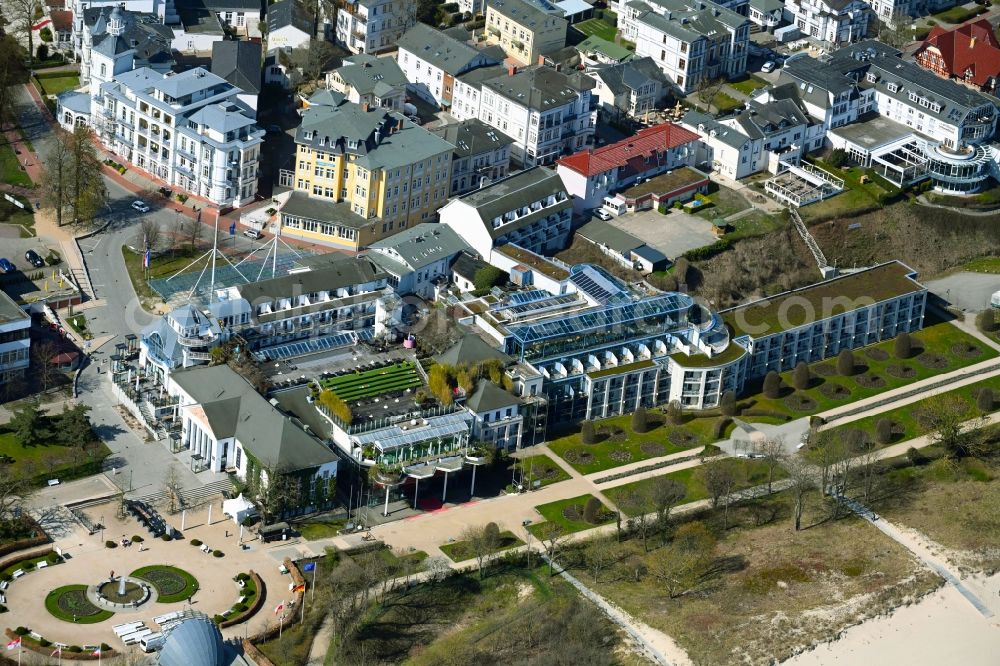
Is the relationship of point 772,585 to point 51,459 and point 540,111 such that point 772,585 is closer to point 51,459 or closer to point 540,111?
point 51,459

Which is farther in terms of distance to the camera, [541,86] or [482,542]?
[541,86]

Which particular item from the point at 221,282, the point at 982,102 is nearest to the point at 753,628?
the point at 221,282

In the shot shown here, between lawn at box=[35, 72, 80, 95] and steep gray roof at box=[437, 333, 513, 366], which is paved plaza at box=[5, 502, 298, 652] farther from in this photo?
lawn at box=[35, 72, 80, 95]

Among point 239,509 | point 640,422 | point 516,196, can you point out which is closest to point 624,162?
point 516,196

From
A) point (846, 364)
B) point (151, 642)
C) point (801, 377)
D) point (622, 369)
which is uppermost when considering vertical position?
point (622, 369)

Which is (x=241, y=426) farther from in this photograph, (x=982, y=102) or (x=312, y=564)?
(x=982, y=102)

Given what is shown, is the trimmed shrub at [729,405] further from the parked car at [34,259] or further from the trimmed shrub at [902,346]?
the parked car at [34,259]

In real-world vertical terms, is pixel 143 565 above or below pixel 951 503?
below
